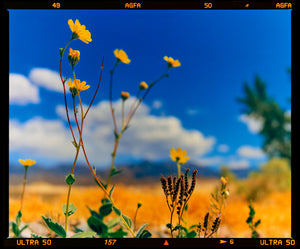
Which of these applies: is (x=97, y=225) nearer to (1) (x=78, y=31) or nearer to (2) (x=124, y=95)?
(2) (x=124, y=95)

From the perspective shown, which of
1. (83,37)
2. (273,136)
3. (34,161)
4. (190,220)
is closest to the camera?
(83,37)

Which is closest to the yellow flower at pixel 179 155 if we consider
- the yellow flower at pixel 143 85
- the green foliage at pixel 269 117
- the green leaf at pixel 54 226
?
the yellow flower at pixel 143 85

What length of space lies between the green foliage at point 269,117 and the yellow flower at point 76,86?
5643mm

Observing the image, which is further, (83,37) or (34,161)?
(34,161)

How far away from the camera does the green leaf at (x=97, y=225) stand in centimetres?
126

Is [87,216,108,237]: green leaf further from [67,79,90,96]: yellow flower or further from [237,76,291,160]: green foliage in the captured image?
[237,76,291,160]: green foliage

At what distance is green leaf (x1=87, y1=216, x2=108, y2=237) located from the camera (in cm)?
126
